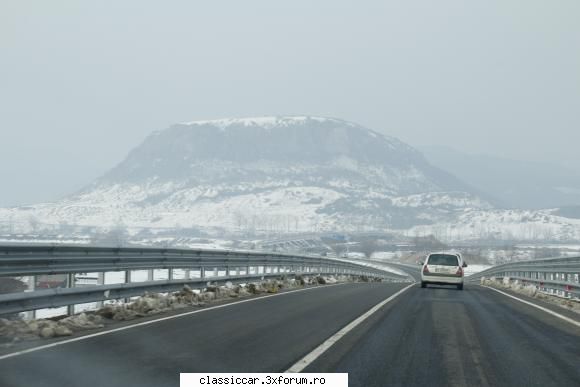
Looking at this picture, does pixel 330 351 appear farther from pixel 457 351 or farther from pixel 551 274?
pixel 551 274

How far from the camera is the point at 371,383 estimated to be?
929cm

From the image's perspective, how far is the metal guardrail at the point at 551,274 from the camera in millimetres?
24781

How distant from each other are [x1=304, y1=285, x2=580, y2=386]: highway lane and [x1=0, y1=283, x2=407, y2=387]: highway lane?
2.19 ft

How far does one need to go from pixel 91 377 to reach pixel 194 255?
13009 millimetres

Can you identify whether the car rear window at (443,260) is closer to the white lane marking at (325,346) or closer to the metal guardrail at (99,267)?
the metal guardrail at (99,267)

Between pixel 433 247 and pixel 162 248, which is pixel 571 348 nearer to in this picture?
pixel 162 248

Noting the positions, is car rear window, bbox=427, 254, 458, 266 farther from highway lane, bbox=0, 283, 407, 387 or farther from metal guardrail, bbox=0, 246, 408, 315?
highway lane, bbox=0, 283, 407, 387

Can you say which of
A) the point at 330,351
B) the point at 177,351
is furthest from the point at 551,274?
the point at 177,351

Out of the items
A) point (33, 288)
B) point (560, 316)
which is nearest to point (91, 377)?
point (33, 288)

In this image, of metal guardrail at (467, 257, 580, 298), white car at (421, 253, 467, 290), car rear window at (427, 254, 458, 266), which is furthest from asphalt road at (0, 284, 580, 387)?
car rear window at (427, 254, 458, 266)

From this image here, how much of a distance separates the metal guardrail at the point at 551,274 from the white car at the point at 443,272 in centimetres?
256

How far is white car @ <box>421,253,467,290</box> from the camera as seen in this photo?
112ft

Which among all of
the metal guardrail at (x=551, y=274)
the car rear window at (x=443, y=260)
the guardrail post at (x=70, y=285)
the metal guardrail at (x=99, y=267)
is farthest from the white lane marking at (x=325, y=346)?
the car rear window at (x=443, y=260)

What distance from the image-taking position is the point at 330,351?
1169cm
